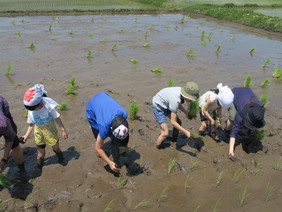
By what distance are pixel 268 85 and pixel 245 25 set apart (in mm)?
10853

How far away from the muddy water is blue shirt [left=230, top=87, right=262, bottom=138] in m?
0.54

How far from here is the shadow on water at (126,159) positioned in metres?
3.54

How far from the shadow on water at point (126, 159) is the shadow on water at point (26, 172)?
514 millimetres

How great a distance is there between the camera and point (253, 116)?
3361mm

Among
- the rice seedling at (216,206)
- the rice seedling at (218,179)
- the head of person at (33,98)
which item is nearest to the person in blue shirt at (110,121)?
the head of person at (33,98)

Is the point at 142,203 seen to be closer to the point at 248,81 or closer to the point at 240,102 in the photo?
the point at 240,102

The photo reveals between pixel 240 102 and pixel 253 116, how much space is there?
0.47m

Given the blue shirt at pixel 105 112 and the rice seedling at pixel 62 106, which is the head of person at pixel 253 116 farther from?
the rice seedling at pixel 62 106

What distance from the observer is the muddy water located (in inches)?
123

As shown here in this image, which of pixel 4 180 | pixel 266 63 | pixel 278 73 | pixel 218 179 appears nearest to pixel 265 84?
pixel 278 73

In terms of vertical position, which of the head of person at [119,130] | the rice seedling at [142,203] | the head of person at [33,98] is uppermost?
the head of person at [33,98]

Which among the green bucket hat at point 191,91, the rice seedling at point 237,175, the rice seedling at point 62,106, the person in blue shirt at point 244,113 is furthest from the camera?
the rice seedling at point 62,106

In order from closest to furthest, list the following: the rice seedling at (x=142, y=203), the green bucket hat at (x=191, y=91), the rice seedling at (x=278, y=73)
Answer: the rice seedling at (x=142, y=203)
the green bucket hat at (x=191, y=91)
the rice seedling at (x=278, y=73)

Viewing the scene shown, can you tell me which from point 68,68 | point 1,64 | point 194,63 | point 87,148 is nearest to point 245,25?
point 194,63
